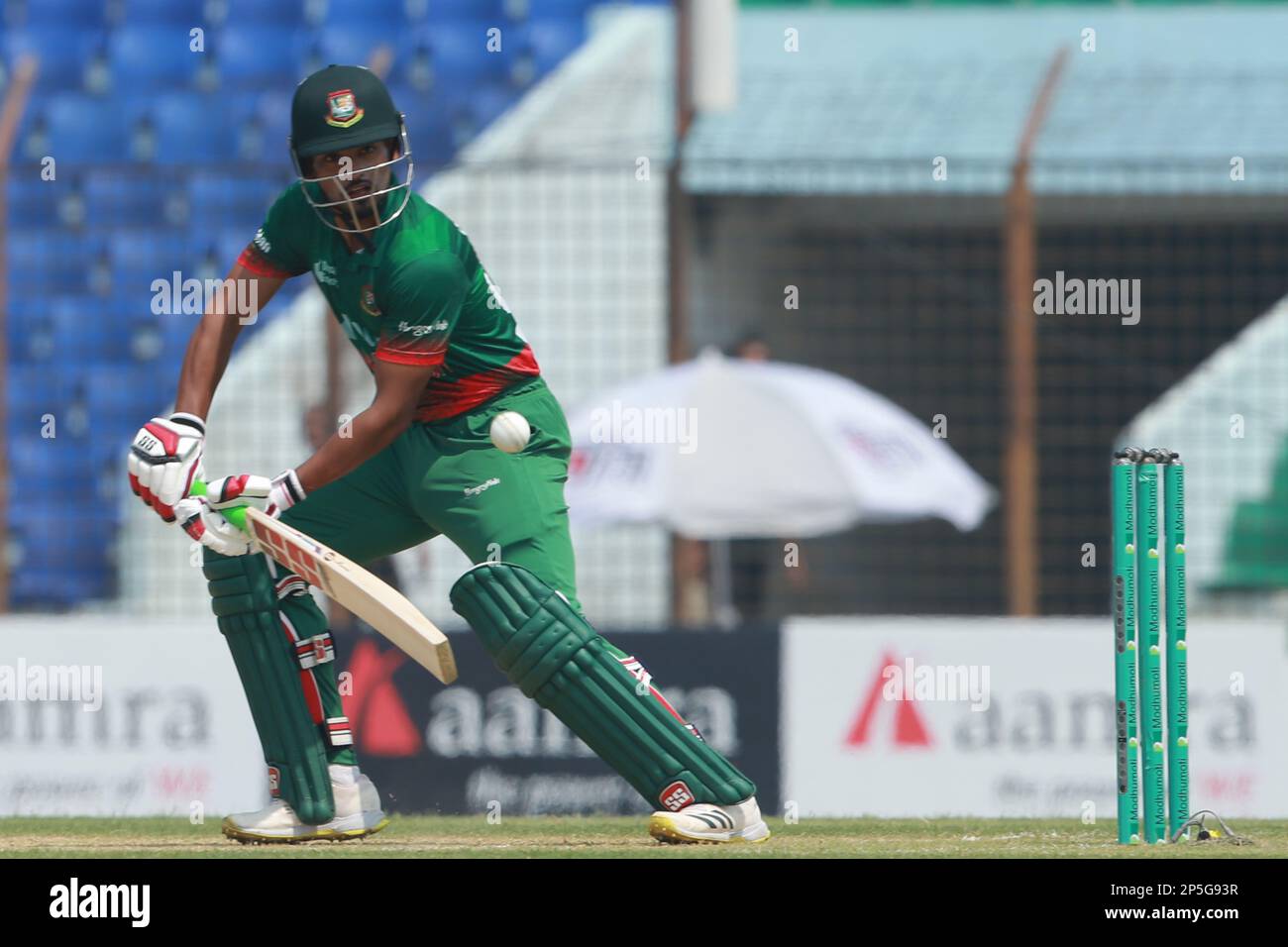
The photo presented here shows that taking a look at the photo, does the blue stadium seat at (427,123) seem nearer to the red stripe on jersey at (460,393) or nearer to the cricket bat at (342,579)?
the red stripe on jersey at (460,393)

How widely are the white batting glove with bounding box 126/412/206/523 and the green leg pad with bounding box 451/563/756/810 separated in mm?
658

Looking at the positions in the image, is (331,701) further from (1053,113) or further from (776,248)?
(1053,113)

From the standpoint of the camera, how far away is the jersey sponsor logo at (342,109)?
482 cm

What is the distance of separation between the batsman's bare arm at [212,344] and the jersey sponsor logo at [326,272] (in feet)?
0.38

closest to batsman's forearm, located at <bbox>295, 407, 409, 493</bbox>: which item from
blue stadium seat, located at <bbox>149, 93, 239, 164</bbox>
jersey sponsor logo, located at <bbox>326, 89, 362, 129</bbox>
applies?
jersey sponsor logo, located at <bbox>326, 89, 362, 129</bbox>

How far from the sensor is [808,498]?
999cm

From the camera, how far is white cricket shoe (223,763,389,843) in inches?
200

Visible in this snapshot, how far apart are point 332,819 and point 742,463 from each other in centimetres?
507

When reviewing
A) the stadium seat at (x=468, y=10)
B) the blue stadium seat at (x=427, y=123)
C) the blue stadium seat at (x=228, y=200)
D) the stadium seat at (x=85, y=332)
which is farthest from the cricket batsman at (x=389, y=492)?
the stadium seat at (x=468, y=10)

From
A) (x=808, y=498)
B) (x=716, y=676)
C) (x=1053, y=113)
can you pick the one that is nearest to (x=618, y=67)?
(x=1053, y=113)

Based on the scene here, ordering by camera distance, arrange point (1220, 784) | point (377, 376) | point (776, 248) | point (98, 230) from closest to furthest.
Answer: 1. point (377, 376)
2. point (1220, 784)
3. point (98, 230)
4. point (776, 248)

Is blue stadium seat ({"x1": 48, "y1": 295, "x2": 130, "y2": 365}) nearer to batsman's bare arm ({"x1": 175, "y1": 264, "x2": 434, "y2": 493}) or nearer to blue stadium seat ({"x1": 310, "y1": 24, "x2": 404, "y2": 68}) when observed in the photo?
blue stadium seat ({"x1": 310, "y1": 24, "x2": 404, "y2": 68})
